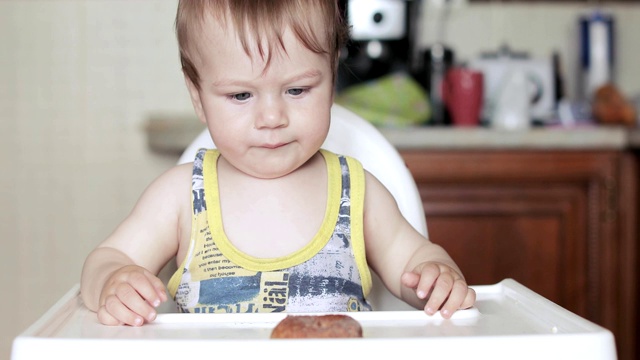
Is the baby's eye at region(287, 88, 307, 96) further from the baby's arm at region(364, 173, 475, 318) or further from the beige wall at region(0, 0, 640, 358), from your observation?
the beige wall at region(0, 0, 640, 358)

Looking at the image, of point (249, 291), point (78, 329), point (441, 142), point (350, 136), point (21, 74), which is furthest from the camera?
point (21, 74)

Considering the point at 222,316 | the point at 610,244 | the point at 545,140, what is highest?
the point at 222,316

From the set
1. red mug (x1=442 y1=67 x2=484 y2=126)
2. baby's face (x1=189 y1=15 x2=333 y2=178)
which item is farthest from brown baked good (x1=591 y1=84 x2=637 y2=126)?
baby's face (x1=189 y1=15 x2=333 y2=178)

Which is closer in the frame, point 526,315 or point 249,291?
point 526,315

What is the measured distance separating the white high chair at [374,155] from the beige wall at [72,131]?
1.18 meters

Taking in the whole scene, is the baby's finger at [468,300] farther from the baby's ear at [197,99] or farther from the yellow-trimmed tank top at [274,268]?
the baby's ear at [197,99]

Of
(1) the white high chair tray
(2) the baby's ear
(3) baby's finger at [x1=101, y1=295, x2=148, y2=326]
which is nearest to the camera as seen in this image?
(1) the white high chair tray

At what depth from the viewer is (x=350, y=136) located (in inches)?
52.2

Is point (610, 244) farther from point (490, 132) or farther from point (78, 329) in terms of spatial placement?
point (78, 329)

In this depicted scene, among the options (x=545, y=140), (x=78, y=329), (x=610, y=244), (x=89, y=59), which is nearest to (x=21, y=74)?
(x=89, y=59)

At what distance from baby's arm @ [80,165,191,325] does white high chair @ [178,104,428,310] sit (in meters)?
0.22

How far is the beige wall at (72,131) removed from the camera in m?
2.45

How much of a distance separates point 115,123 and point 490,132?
3.43 ft

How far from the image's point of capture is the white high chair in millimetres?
1272
